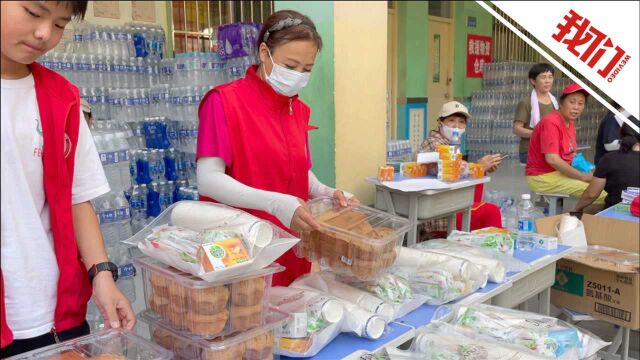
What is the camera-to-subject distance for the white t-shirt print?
95 cm

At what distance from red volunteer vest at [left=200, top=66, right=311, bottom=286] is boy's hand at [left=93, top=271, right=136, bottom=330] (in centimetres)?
69

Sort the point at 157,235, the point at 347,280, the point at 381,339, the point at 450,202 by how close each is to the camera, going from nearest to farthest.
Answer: the point at 157,235 → the point at 381,339 → the point at 347,280 → the point at 450,202

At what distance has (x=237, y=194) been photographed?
162cm

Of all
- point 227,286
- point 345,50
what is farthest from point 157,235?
point 345,50

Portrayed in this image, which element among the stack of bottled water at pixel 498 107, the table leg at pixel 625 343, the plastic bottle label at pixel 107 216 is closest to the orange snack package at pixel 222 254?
the table leg at pixel 625 343

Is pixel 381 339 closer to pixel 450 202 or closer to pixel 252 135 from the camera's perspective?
pixel 252 135

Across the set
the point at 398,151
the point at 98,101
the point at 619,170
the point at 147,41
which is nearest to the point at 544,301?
the point at 619,170

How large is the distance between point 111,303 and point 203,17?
6.44 metres

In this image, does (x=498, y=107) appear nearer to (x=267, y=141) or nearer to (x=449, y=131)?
(x=449, y=131)

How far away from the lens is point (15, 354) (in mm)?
1076

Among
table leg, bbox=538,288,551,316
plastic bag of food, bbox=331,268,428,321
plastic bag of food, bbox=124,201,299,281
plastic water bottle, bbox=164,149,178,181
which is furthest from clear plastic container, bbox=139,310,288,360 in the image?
plastic water bottle, bbox=164,149,178,181

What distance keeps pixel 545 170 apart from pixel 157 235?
13.1 feet

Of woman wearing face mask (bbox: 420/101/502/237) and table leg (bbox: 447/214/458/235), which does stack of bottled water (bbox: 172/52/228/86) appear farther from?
table leg (bbox: 447/214/458/235)

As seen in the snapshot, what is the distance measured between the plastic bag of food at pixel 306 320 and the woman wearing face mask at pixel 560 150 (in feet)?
11.3
